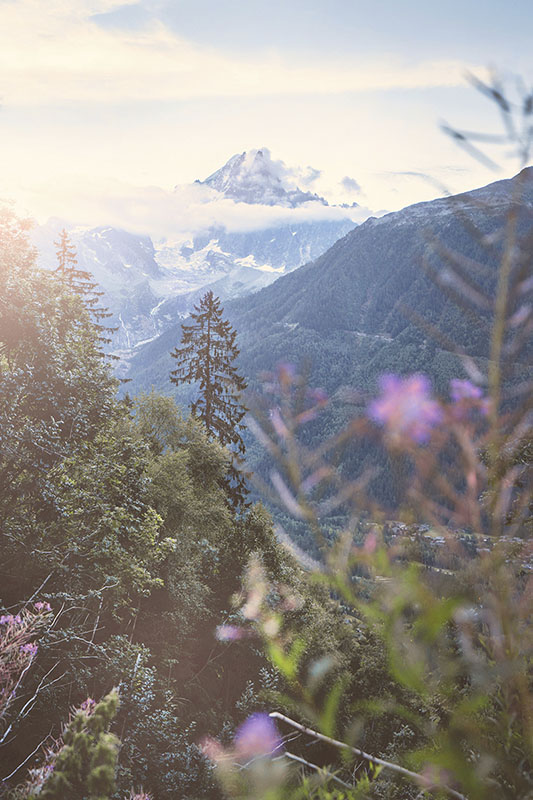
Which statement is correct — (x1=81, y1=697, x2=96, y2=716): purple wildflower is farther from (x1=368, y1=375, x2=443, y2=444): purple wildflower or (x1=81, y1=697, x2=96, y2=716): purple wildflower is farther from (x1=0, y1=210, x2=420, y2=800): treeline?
(x1=0, y1=210, x2=420, y2=800): treeline

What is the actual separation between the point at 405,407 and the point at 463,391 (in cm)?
30

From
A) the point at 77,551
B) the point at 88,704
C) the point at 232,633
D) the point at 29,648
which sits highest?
the point at 88,704

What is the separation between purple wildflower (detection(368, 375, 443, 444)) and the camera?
7.56 ft

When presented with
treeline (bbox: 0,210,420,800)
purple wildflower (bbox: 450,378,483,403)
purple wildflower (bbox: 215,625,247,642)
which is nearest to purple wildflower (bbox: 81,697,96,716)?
purple wildflower (bbox: 450,378,483,403)

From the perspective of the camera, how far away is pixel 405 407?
2.43 meters

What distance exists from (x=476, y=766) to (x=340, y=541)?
980mm

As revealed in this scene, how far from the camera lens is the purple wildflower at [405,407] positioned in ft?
7.56

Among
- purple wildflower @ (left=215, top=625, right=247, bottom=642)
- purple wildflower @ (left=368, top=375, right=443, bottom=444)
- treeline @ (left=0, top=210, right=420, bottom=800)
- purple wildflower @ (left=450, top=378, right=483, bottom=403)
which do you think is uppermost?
purple wildflower @ (left=450, top=378, right=483, bottom=403)

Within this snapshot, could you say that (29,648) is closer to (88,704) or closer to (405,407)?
(88,704)

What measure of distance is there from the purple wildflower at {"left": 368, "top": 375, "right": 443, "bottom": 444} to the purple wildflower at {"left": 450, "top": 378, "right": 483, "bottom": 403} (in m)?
0.11

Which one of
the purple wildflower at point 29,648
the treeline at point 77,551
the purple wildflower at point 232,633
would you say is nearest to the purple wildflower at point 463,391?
the purple wildflower at point 29,648

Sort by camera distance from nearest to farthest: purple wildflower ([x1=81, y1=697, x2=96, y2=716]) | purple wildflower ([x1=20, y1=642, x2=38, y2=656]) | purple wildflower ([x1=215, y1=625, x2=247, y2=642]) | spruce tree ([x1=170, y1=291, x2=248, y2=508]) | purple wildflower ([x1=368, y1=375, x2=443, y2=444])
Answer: purple wildflower ([x1=368, y1=375, x2=443, y2=444]) → purple wildflower ([x1=81, y1=697, x2=96, y2=716]) → purple wildflower ([x1=20, y1=642, x2=38, y2=656]) → purple wildflower ([x1=215, y1=625, x2=247, y2=642]) → spruce tree ([x1=170, y1=291, x2=248, y2=508])

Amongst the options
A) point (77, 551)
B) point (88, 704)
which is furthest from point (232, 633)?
point (88, 704)

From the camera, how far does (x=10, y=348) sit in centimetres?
1254
